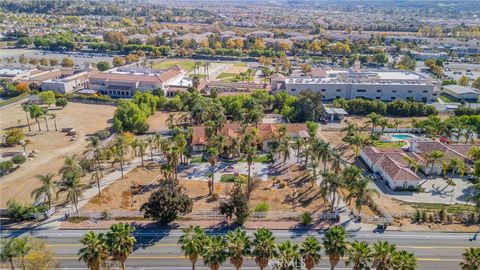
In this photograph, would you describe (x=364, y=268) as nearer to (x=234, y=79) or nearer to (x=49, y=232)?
(x=49, y=232)

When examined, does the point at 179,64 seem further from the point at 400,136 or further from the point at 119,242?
the point at 119,242

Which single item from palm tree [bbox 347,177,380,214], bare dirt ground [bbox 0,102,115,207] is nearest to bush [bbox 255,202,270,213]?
palm tree [bbox 347,177,380,214]

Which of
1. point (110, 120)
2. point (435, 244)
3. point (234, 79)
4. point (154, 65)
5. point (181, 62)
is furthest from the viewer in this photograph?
point (181, 62)

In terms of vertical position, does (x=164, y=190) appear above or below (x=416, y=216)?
above

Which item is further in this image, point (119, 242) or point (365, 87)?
point (365, 87)

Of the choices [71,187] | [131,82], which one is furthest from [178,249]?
[131,82]

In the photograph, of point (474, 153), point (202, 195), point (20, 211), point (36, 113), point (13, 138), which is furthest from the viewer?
point (36, 113)

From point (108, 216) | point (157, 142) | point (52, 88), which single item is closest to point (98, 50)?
point (52, 88)
